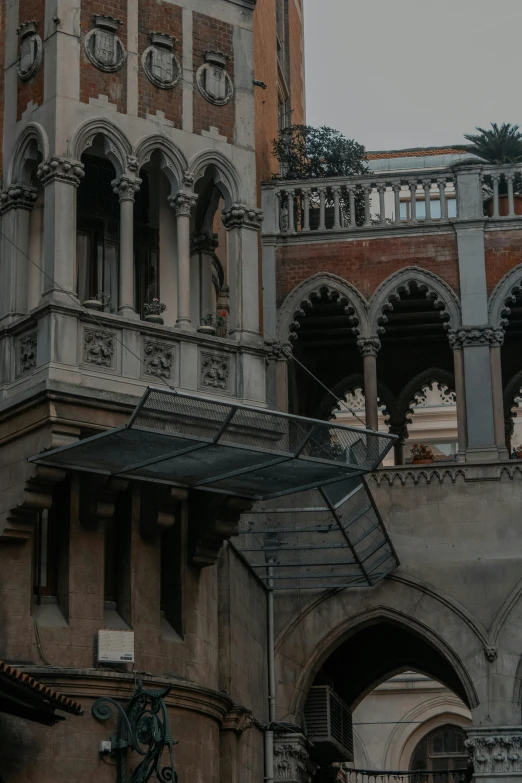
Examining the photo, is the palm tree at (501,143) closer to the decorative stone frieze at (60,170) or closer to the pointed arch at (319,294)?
the pointed arch at (319,294)

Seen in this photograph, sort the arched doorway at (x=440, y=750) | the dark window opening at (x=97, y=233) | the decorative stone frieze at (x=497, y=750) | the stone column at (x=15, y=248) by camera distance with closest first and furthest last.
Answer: the stone column at (x=15, y=248) → the dark window opening at (x=97, y=233) → the decorative stone frieze at (x=497, y=750) → the arched doorway at (x=440, y=750)

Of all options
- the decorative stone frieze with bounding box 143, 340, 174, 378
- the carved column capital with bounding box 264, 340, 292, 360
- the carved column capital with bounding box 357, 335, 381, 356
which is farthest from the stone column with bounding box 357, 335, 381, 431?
the decorative stone frieze with bounding box 143, 340, 174, 378

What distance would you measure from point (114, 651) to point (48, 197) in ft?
18.9

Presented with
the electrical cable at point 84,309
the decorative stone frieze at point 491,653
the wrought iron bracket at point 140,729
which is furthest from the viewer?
the decorative stone frieze at point 491,653

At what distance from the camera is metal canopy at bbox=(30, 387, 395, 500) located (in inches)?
809

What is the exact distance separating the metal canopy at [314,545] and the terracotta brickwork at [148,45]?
5.94 m

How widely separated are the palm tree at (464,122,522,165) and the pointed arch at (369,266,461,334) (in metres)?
3.17

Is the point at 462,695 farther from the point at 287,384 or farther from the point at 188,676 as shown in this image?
the point at 188,676

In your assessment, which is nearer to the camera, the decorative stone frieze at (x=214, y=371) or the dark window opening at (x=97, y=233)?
the decorative stone frieze at (x=214, y=371)

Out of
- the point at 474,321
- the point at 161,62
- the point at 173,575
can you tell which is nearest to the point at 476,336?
the point at 474,321

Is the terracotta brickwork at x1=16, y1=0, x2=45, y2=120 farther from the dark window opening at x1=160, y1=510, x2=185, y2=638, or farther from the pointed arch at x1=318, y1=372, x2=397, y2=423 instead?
the pointed arch at x1=318, y1=372, x2=397, y2=423

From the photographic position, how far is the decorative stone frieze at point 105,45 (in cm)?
2334

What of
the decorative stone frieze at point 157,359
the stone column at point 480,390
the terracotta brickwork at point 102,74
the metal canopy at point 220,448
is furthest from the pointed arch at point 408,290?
the terracotta brickwork at point 102,74

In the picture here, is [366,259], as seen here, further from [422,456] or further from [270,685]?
[270,685]
